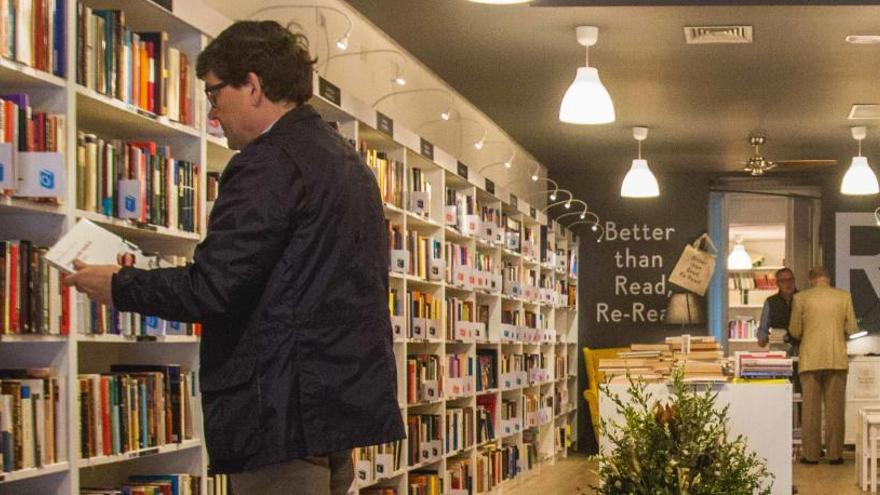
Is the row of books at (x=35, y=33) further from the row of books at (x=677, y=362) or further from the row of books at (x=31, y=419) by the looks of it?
the row of books at (x=677, y=362)

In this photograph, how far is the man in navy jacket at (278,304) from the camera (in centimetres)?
234

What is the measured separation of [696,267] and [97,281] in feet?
40.5

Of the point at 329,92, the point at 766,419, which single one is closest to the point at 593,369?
the point at 766,419

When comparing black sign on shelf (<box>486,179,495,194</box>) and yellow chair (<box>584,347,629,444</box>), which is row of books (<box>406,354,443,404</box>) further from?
yellow chair (<box>584,347,629,444</box>)

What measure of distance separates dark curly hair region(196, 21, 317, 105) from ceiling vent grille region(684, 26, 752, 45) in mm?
5476

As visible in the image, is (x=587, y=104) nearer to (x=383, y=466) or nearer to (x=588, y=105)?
(x=588, y=105)

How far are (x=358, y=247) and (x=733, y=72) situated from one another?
23.0 feet

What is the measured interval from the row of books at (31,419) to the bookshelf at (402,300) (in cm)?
2

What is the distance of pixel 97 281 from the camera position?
2.41 meters

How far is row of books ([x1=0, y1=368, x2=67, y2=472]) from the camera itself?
3301mm

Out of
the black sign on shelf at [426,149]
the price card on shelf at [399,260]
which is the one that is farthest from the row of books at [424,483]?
the black sign on shelf at [426,149]

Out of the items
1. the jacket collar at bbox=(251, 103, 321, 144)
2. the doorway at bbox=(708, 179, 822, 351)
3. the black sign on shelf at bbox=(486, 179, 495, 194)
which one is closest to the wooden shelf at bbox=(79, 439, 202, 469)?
the jacket collar at bbox=(251, 103, 321, 144)

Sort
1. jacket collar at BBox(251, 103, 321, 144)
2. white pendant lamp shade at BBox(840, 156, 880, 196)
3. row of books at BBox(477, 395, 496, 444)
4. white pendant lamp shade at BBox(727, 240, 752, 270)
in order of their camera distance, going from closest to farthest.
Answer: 1. jacket collar at BBox(251, 103, 321, 144)
2. row of books at BBox(477, 395, 496, 444)
3. white pendant lamp shade at BBox(840, 156, 880, 196)
4. white pendant lamp shade at BBox(727, 240, 752, 270)

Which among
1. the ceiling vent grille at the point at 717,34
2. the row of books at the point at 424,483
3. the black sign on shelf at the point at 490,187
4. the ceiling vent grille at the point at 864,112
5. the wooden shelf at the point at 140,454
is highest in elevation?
the ceiling vent grille at the point at 717,34
